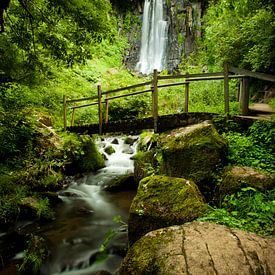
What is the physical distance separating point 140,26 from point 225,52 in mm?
16431

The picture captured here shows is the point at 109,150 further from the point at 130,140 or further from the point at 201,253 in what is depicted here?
the point at 201,253

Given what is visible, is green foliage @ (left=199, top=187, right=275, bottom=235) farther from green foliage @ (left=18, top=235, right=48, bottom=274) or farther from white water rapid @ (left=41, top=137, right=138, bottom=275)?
green foliage @ (left=18, top=235, right=48, bottom=274)

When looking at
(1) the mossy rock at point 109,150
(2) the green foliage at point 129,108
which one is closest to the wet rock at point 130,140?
(1) the mossy rock at point 109,150

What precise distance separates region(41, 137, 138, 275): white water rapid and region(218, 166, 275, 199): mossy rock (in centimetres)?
225

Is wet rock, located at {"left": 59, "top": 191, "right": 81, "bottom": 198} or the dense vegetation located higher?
the dense vegetation

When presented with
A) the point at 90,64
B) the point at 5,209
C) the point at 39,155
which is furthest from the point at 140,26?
the point at 5,209

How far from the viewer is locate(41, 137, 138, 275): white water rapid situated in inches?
198

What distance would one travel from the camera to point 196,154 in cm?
557

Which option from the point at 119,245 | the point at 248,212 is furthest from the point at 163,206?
the point at 119,245

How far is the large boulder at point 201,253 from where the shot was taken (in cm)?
252

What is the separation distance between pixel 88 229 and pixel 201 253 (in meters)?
4.11

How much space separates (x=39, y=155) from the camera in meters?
8.27

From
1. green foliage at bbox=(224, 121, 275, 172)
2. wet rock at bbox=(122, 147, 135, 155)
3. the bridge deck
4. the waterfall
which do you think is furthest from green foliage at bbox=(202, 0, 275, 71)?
the waterfall

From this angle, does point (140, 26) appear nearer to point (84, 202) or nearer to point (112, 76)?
point (112, 76)
